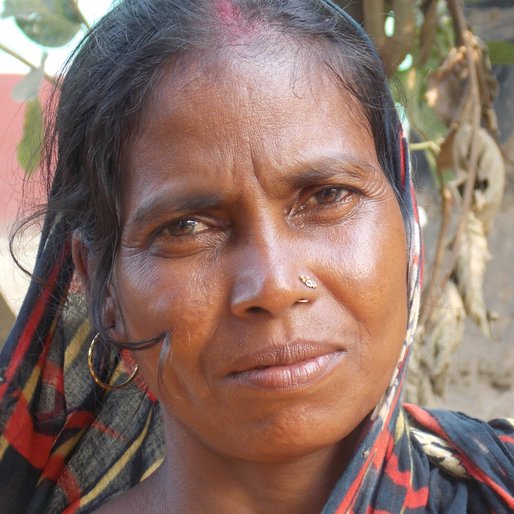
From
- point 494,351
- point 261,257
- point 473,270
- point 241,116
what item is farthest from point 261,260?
point 494,351

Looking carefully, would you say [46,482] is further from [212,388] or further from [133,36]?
[133,36]

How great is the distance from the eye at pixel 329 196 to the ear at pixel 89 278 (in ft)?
1.46

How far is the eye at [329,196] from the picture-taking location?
1.62 m

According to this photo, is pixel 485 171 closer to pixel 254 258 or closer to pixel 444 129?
pixel 444 129

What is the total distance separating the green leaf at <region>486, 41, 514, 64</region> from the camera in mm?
3037

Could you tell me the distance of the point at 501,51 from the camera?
3.05 meters

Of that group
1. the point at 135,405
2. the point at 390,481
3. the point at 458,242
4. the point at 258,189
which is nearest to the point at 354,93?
the point at 258,189

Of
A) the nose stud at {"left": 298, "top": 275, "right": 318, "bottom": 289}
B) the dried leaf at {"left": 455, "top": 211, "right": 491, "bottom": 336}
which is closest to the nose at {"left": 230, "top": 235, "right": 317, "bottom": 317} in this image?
the nose stud at {"left": 298, "top": 275, "right": 318, "bottom": 289}

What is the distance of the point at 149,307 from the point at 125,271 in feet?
0.41

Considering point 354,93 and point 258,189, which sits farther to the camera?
point 354,93

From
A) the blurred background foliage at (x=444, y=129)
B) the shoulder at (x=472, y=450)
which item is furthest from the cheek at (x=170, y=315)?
the blurred background foliage at (x=444, y=129)

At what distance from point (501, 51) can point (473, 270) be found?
31.4 inches

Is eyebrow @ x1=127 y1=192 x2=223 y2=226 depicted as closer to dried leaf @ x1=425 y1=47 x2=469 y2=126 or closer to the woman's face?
the woman's face

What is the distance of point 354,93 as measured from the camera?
173 centimetres
